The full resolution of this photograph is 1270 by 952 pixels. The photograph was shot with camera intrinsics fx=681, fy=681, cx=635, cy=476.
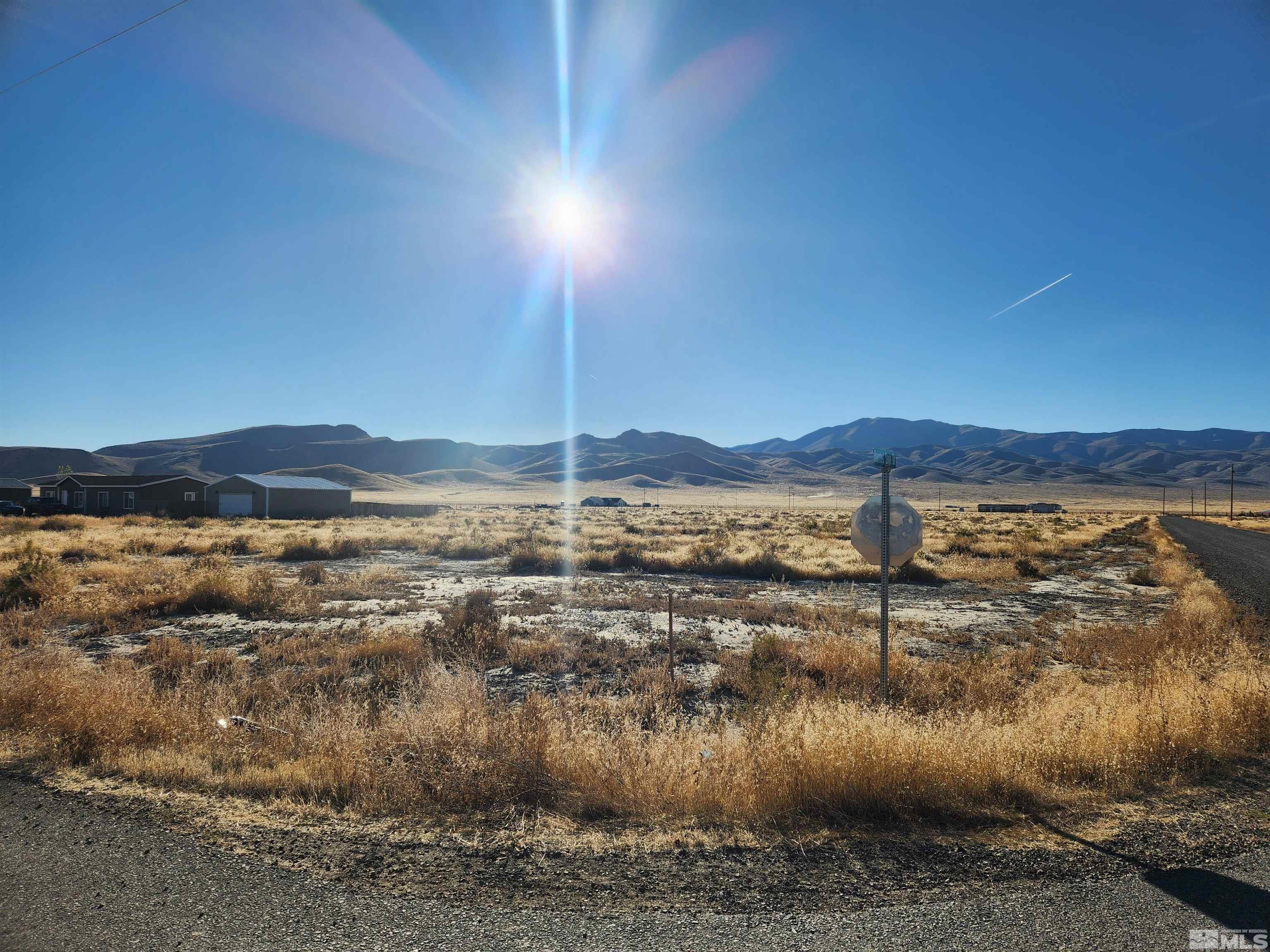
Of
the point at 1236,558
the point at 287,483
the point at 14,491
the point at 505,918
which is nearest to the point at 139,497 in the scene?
the point at 287,483

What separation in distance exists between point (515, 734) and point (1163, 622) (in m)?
13.0

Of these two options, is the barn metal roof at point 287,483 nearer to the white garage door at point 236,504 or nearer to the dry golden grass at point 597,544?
the white garage door at point 236,504

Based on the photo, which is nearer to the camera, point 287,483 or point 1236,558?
point 1236,558

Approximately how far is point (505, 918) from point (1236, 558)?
111 feet

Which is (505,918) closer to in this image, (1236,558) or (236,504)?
(1236,558)

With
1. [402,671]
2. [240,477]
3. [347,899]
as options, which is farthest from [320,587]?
[240,477]

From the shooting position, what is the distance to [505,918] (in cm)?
338

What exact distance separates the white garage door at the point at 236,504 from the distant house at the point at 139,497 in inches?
63.0

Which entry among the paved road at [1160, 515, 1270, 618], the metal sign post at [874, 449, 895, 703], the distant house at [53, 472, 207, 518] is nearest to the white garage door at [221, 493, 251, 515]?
the distant house at [53, 472, 207, 518]

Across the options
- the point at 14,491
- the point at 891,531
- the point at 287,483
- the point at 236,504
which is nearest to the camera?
the point at 891,531

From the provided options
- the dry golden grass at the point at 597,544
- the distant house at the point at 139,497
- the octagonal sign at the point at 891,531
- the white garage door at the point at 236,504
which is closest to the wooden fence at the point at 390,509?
the white garage door at the point at 236,504

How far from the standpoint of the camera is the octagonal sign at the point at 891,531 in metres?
7.21

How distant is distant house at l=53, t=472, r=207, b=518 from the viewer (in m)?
55.1

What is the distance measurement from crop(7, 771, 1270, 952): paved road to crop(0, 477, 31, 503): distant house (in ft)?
282
